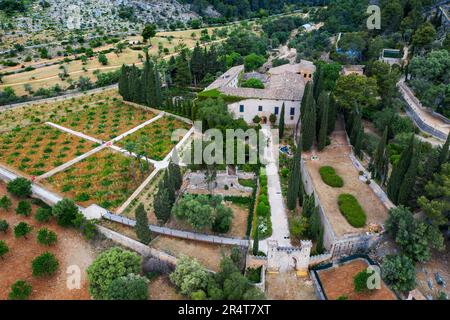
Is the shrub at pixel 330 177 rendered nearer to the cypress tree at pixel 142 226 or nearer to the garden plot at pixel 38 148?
the cypress tree at pixel 142 226

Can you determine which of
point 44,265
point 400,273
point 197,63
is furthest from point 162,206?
point 197,63

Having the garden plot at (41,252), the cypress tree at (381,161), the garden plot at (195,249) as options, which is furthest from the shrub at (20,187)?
the cypress tree at (381,161)

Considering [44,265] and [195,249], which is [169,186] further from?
[44,265]

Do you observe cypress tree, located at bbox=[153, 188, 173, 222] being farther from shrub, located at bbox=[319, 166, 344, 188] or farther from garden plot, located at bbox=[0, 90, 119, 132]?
garden plot, located at bbox=[0, 90, 119, 132]

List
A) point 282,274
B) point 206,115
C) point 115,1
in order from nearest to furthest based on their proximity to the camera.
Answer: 1. point 282,274
2. point 206,115
3. point 115,1

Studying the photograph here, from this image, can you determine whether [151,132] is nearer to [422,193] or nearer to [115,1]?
[422,193]
